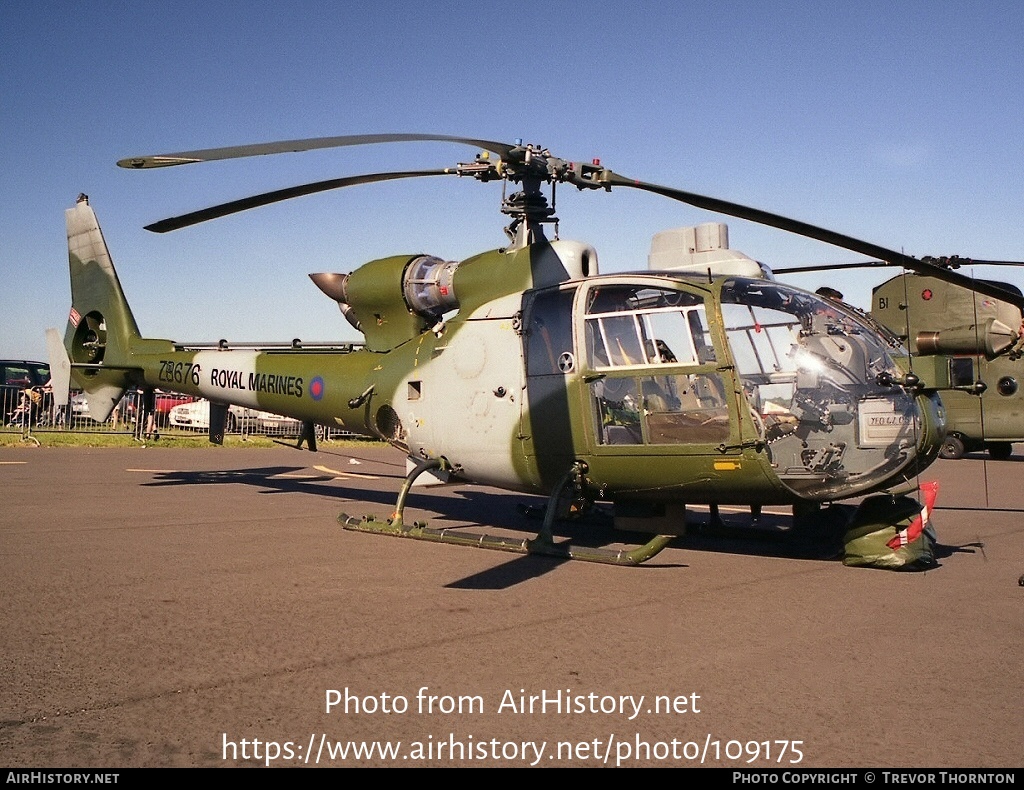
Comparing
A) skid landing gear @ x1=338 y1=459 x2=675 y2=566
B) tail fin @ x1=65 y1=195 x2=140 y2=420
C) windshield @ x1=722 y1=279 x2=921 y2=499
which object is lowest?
skid landing gear @ x1=338 y1=459 x2=675 y2=566

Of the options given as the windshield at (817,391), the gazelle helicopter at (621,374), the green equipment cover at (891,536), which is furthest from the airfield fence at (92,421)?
the green equipment cover at (891,536)

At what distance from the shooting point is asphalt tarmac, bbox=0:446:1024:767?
3.55 m

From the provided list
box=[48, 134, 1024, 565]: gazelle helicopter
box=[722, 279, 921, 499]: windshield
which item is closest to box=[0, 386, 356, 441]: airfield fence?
box=[48, 134, 1024, 565]: gazelle helicopter

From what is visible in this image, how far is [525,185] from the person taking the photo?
358 inches

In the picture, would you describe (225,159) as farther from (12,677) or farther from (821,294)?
(821,294)

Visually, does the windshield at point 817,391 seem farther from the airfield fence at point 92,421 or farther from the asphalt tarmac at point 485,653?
the airfield fence at point 92,421

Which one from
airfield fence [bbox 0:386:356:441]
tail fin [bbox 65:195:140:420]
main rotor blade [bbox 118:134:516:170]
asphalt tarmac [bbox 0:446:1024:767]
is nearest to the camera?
asphalt tarmac [bbox 0:446:1024:767]

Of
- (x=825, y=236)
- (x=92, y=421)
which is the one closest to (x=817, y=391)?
(x=825, y=236)

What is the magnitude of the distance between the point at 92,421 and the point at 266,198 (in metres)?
24.1

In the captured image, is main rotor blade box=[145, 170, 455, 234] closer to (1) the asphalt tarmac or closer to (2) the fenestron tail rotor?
(2) the fenestron tail rotor

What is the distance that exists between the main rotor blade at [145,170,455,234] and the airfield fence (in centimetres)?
1904

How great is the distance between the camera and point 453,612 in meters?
5.90

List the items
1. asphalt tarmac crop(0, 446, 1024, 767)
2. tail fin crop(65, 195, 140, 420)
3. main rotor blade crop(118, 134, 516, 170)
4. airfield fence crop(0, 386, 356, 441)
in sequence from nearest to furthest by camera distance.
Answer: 1. asphalt tarmac crop(0, 446, 1024, 767)
2. main rotor blade crop(118, 134, 516, 170)
3. tail fin crop(65, 195, 140, 420)
4. airfield fence crop(0, 386, 356, 441)

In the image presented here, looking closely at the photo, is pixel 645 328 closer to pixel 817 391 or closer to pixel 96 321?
pixel 817 391
